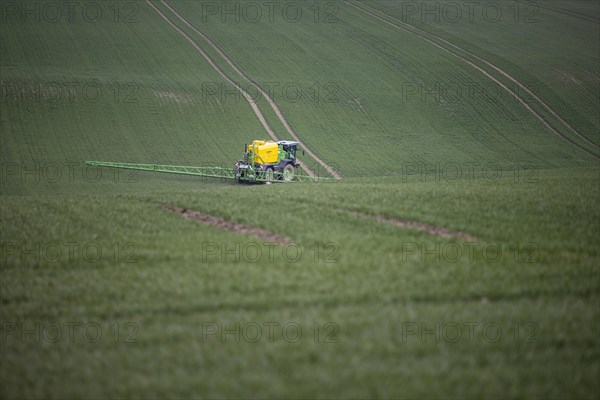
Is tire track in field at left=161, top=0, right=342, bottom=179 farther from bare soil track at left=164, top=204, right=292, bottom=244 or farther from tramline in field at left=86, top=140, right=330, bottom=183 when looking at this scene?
bare soil track at left=164, top=204, right=292, bottom=244

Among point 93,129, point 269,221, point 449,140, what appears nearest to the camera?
point 269,221

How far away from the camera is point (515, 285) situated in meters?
14.5

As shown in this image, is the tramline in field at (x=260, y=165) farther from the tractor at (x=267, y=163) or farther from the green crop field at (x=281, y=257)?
the green crop field at (x=281, y=257)

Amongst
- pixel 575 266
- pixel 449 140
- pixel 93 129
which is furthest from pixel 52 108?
pixel 575 266

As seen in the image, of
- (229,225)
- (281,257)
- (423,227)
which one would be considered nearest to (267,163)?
(229,225)

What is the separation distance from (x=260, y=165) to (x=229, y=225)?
17.9m

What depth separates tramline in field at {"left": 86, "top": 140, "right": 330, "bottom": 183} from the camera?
3847cm

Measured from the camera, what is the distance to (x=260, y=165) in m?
38.7

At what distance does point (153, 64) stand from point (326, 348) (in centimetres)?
6048

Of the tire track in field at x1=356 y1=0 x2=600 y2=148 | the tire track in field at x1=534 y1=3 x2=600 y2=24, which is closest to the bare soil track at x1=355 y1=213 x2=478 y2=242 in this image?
the tire track in field at x1=356 y1=0 x2=600 y2=148

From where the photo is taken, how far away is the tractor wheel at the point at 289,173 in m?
39.3

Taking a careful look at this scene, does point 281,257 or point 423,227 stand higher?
point 423,227

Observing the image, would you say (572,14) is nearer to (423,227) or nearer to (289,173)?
(289,173)

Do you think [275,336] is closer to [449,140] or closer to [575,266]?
[575,266]
